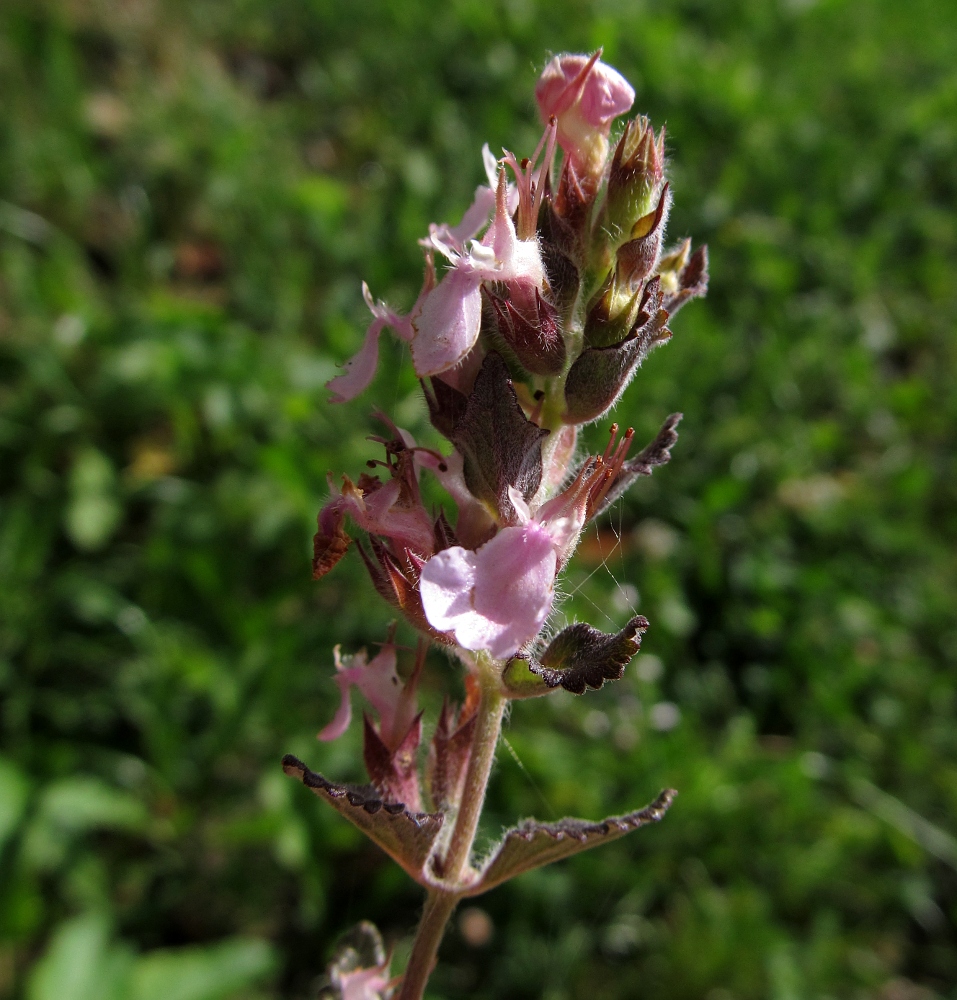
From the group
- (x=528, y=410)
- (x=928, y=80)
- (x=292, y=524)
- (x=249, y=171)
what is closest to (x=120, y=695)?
(x=292, y=524)

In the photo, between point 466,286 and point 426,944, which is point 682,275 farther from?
point 426,944

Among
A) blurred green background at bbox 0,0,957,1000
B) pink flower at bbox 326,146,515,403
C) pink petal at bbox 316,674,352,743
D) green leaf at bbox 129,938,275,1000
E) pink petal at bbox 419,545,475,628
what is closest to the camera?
pink petal at bbox 419,545,475,628

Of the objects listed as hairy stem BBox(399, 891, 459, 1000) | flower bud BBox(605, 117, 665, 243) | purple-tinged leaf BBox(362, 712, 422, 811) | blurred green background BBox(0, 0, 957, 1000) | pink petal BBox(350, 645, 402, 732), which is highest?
flower bud BBox(605, 117, 665, 243)

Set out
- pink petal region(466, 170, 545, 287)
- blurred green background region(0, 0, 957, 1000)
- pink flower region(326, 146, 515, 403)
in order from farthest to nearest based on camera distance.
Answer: blurred green background region(0, 0, 957, 1000) → pink flower region(326, 146, 515, 403) → pink petal region(466, 170, 545, 287)

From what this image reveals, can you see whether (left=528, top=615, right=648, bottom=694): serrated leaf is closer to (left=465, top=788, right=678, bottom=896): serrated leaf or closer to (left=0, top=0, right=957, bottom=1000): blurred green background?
(left=465, top=788, right=678, bottom=896): serrated leaf

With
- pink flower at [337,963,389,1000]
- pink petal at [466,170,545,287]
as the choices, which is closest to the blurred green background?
pink flower at [337,963,389,1000]

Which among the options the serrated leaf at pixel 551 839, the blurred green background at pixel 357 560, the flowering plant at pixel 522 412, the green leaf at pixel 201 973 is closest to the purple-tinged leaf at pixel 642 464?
the flowering plant at pixel 522 412

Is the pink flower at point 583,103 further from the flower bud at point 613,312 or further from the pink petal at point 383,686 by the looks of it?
the pink petal at point 383,686

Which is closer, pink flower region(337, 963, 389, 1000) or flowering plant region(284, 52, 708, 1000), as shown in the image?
flowering plant region(284, 52, 708, 1000)
